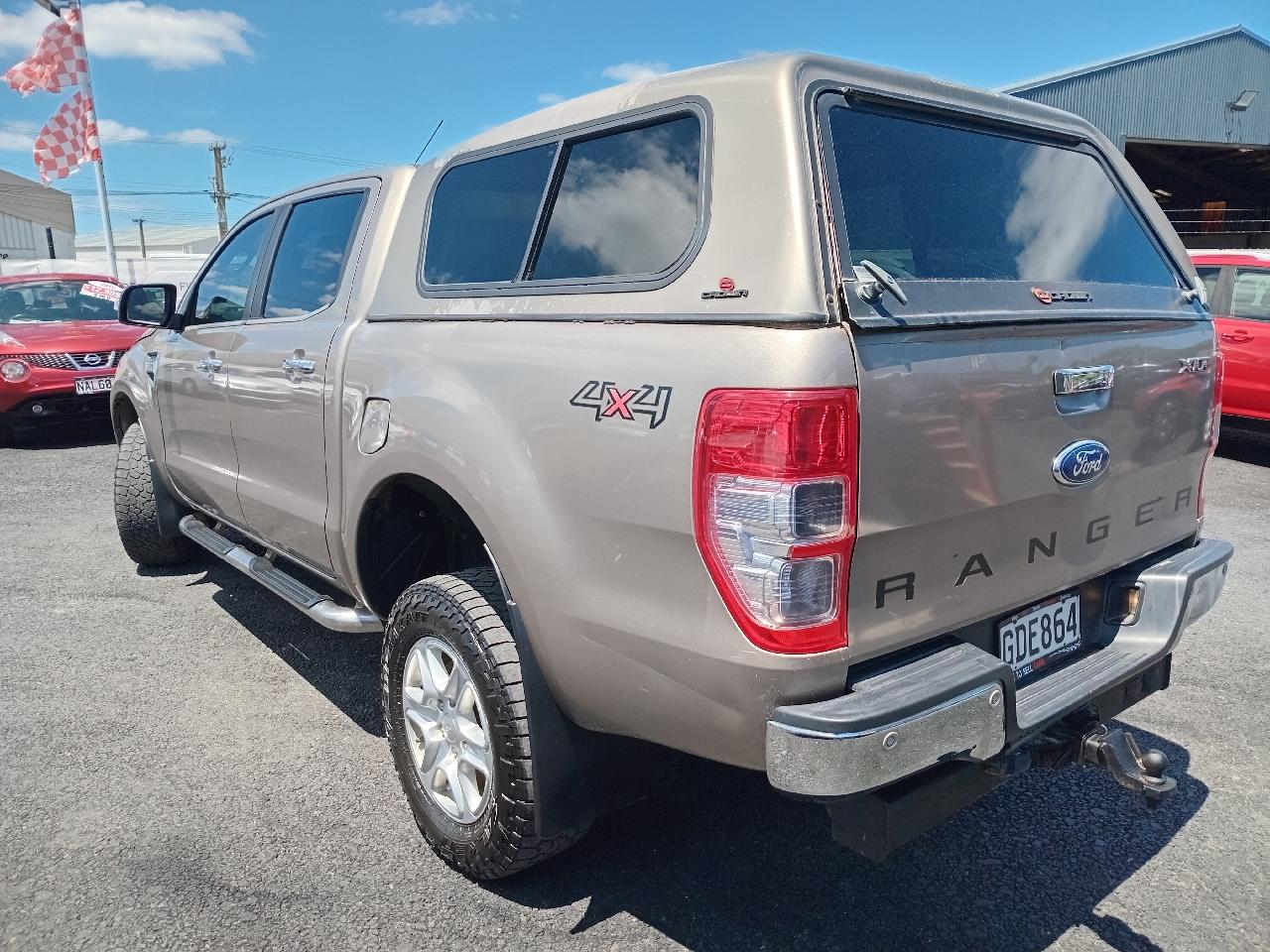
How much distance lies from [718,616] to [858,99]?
3.93 ft

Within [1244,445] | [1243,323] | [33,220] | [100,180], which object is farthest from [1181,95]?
[33,220]

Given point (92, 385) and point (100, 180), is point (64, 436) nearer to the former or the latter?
point (92, 385)

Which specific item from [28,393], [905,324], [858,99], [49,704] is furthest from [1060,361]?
[28,393]

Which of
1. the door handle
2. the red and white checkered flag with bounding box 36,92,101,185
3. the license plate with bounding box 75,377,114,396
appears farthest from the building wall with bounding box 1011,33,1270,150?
the door handle

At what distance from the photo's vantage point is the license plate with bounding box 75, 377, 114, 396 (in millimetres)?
8652

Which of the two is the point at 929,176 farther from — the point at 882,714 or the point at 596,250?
the point at 882,714

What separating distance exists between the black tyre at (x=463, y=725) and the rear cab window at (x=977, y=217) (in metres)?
1.17

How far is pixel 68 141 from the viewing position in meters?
14.5

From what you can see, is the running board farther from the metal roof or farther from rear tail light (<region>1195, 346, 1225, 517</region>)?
the metal roof

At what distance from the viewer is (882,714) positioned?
178 centimetres

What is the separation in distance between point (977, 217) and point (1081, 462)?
671 millimetres

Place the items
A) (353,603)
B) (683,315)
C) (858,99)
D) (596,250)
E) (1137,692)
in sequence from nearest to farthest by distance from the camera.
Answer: (683,315), (858,99), (596,250), (1137,692), (353,603)

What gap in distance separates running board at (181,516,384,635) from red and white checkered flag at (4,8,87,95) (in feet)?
43.5

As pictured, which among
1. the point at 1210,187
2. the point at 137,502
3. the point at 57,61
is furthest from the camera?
the point at 1210,187
